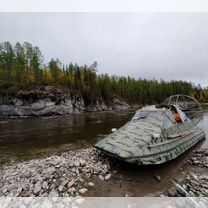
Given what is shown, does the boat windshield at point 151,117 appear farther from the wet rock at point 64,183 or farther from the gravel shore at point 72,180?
the wet rock at point 64,183

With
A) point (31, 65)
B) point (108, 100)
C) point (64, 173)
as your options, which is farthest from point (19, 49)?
point (64, 173)

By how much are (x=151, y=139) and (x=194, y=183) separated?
1812 millimetres

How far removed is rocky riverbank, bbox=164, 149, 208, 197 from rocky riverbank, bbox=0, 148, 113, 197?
6.74ft

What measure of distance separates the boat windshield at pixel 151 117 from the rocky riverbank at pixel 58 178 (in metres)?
2.71

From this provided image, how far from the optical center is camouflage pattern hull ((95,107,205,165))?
465cm

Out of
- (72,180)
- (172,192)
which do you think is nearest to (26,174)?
(72,180)

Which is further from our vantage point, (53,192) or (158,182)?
(158,182)

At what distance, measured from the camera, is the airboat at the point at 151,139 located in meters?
4.73

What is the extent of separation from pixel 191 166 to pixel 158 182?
2.29 meters

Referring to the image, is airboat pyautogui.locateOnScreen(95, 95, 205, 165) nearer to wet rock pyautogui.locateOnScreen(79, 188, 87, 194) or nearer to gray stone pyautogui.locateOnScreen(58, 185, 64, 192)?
wet rock pyautogui.locateOnScreen(79, 188, 87, 194)

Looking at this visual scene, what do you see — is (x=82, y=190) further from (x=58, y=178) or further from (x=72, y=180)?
(x=58, y=178)

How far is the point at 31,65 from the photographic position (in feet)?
191

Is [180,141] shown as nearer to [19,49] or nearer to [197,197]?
[197,197]

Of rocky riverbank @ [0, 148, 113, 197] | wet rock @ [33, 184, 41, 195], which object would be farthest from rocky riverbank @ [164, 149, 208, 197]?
wet rock @ [33, 184, 41, 195]
